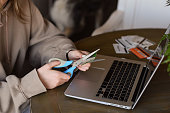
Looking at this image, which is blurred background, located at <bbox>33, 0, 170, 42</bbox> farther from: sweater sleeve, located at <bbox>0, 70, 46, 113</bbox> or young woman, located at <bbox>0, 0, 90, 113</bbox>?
sweater sleeve, located at <bbox>0, 70, 46, 113</bbox>

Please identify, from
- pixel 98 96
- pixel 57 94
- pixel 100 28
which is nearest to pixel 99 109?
pixel 98 96

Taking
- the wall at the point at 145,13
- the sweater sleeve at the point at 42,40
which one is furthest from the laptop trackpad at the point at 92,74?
the wall at the point at 145,13

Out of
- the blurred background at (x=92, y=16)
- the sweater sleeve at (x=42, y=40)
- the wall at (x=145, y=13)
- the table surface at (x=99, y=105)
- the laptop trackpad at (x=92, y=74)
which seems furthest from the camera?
the blurred background at (x=92, y=16)

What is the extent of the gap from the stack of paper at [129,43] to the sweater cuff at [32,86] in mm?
547

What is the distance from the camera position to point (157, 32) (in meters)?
1.58

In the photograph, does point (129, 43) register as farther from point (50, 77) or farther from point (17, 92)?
point (17, 92)

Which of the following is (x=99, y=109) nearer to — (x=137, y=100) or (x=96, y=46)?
(x=137, y=100)

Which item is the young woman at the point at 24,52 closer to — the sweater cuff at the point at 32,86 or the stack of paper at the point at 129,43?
the sweater cuff at the point at 32,86

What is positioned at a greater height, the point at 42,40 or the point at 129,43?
the point at 42,40

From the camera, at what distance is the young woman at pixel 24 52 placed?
2.85 ft

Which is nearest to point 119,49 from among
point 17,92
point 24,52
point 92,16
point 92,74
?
point 92,74

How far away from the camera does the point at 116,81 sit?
0.94 metres

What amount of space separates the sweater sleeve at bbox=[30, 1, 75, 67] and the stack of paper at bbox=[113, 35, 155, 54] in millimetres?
292

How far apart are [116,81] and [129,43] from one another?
0.50 meters
